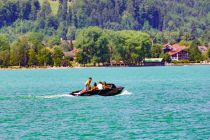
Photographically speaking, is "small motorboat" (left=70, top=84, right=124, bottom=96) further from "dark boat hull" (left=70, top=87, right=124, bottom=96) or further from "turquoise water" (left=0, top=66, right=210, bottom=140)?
"turquoise water" (left=0, top=66, right=210, bottom=140)

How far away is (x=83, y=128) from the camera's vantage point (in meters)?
42.8

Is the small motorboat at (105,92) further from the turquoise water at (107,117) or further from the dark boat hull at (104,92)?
the turquoise water at (107,117)

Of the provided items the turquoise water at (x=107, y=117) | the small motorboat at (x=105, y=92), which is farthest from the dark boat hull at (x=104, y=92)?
the turquoise water at (x=107, y=117)

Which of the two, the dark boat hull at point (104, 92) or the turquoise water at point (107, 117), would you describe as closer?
the turquoise water at point (107, 117)

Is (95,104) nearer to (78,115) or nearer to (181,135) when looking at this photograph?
(78,115)

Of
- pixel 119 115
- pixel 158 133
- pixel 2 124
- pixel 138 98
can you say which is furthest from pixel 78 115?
pixel 138 98

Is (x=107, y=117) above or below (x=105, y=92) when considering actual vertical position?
below

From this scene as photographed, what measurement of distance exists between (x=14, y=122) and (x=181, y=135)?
39.5 feet

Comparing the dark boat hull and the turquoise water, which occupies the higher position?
the dark boat hull

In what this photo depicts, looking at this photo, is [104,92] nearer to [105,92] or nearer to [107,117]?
[105,92]

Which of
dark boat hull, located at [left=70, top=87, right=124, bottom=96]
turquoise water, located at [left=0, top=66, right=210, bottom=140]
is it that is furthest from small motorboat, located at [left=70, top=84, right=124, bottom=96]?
turquoise water, located at [left=0, top=66, right=210, bottom=140]

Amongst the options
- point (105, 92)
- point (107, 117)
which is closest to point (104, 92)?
point (105, 92)

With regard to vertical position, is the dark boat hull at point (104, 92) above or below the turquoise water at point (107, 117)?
above

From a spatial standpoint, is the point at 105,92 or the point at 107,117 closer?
the point at 107,117
